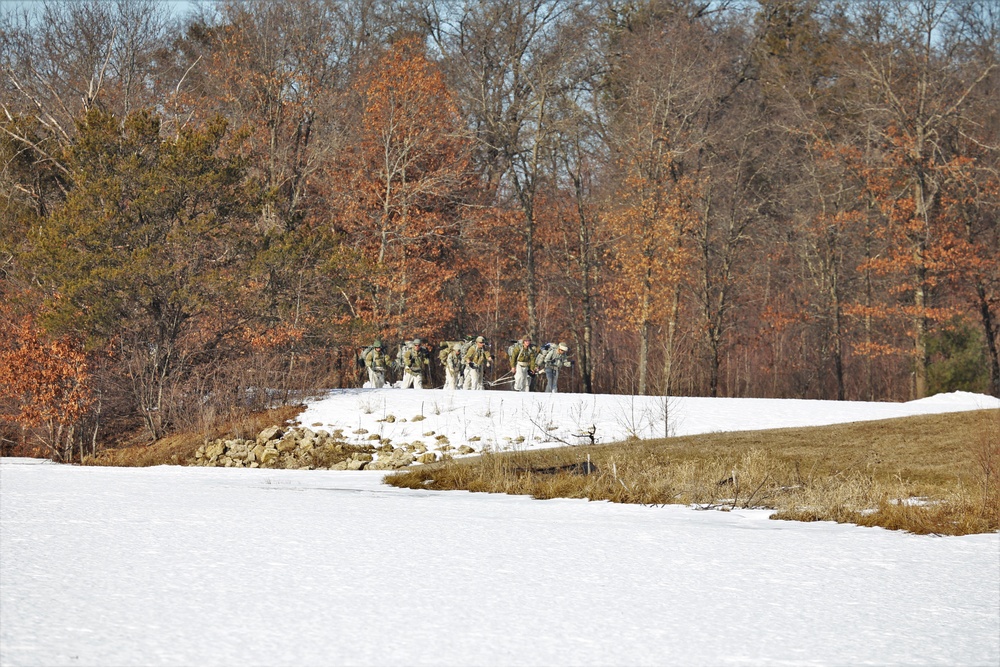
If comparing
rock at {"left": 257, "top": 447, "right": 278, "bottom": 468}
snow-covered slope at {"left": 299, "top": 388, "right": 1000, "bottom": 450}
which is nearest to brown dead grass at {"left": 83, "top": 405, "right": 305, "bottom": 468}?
snow-covered slope at {"left": 299, "top": 388, "right": 1000, "bottom": 450}

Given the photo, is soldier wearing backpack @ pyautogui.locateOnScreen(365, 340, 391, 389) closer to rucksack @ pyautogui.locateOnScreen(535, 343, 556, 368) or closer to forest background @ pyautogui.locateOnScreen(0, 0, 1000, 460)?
forest background @ pyautogui.locateOnScreen(0, 0, 1000, 460)

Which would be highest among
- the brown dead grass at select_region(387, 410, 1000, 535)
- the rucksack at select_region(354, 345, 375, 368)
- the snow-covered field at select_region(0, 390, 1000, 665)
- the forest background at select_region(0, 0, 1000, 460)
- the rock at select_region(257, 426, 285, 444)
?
the forest background at select_region(0, 0, 1000, 460)

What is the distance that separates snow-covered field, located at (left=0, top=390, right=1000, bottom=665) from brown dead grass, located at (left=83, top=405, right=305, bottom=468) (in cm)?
771

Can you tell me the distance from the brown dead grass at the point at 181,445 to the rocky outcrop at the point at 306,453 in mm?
308

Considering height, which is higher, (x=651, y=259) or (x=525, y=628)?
(x=651, y=259)

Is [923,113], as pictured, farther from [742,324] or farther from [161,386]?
[161,386]

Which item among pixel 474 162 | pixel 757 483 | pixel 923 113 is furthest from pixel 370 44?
pixel 757 483

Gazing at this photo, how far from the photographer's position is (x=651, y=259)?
34.0m

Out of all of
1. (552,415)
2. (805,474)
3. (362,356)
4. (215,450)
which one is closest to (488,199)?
(362,356)

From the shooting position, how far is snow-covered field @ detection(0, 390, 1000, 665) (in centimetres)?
561

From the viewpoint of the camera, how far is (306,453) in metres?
19.9

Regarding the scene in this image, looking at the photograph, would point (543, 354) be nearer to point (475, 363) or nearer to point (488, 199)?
point (475, 363)

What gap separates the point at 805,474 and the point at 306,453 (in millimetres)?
8892

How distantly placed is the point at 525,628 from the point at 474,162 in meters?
33.8
